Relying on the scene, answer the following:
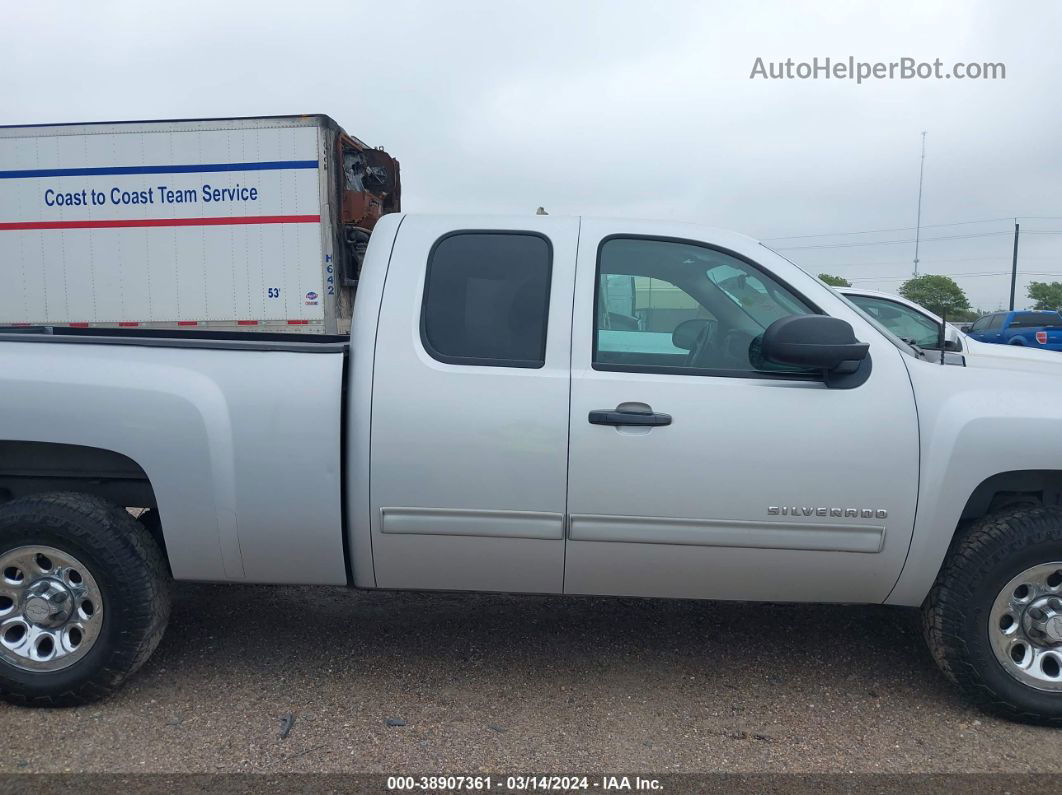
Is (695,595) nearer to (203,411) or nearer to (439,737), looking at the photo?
(439,737)

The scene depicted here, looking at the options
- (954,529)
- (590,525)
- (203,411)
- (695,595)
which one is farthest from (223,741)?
(954,529)

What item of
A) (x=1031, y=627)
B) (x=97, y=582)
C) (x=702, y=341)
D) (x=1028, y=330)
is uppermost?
(x=702, y=341)

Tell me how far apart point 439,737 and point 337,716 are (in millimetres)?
442

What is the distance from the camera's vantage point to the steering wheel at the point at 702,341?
132 inches

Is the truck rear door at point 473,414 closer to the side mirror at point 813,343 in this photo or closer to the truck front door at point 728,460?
the truck front door at point 728,460

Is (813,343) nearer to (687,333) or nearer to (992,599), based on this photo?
(687,333)

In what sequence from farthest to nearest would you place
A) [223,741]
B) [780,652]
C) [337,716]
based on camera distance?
[780,652]
[337,716]
[223,741]

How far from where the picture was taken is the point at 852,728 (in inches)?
131

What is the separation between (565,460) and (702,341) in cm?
72

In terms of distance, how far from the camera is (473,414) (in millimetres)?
3234

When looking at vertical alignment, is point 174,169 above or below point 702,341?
above

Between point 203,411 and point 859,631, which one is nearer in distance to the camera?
point 203,411

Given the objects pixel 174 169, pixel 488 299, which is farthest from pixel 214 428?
pixel 174 169

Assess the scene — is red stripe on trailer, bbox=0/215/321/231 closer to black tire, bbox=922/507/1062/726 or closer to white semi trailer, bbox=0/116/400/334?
white semi trailer, bbox=0/116/400/334
